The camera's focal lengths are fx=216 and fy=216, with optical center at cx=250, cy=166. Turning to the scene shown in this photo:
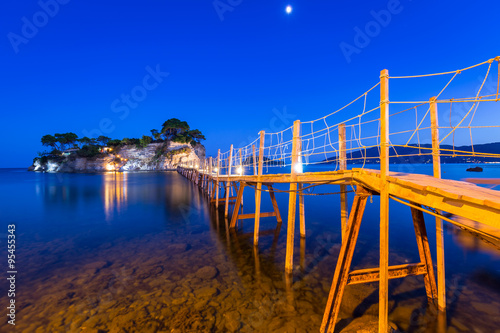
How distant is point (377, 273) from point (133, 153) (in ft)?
309

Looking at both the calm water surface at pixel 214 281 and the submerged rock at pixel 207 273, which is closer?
the calm water surface at pixel 214 281

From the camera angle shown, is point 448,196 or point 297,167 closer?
point 448,196

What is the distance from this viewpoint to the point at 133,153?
279ft

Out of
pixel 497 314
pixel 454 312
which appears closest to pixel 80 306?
pixel 454 312

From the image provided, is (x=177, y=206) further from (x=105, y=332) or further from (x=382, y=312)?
(x=382, y=312)

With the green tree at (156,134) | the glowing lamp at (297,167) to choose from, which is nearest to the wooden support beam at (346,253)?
the glowing lamp at (297,167)

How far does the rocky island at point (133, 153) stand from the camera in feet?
266

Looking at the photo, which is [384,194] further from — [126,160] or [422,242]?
[126,160]

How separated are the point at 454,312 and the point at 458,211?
4.70m

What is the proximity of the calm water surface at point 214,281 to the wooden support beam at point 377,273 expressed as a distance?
994mm

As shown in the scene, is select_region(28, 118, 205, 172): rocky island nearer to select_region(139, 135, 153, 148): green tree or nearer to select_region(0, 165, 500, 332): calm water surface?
select_region(139, 135, 153, 148): green tree

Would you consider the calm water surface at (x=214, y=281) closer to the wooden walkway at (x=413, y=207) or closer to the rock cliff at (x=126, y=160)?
the wooden walkway at (x=413, y=207)

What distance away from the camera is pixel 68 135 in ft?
294

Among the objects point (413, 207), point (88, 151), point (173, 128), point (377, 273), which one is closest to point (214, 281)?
point (377, 273)
